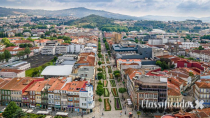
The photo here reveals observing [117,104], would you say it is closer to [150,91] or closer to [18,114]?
[150,91]

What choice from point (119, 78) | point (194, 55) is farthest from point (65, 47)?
point (194, 55)

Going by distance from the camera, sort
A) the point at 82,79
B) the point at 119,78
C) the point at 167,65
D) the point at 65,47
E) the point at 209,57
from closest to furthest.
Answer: the point at 82,79, the point at 119,78, the point at 167,65, the point at 209,57, the point at 65,47

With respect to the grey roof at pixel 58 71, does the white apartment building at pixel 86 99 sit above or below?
below

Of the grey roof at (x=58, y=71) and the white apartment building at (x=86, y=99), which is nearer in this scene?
the white apartment building at (x=86, y=99)

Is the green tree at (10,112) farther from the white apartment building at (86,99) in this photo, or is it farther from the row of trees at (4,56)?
the row of trees at (4,56)

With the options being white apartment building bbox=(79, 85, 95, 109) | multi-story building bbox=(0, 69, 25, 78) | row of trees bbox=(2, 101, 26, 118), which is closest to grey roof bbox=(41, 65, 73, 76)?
multi-story building bbox=(0, 69, 25, 78)

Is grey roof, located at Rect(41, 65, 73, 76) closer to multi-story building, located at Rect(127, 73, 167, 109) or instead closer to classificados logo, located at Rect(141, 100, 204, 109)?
multi-story building, located at Rect(127, 73, 167, 109)

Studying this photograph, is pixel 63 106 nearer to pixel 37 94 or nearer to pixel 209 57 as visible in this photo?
pixel 37 94

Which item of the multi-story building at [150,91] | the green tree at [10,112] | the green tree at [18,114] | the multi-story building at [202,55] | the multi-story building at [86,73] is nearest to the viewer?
the green tree at [18,114]

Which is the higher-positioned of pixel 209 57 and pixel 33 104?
pixel 209 57

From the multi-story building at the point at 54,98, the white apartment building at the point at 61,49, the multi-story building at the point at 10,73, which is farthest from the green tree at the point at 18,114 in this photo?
the white apartment building at the point at 61,49

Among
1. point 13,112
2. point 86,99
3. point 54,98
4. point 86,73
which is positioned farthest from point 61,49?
point 13,112
